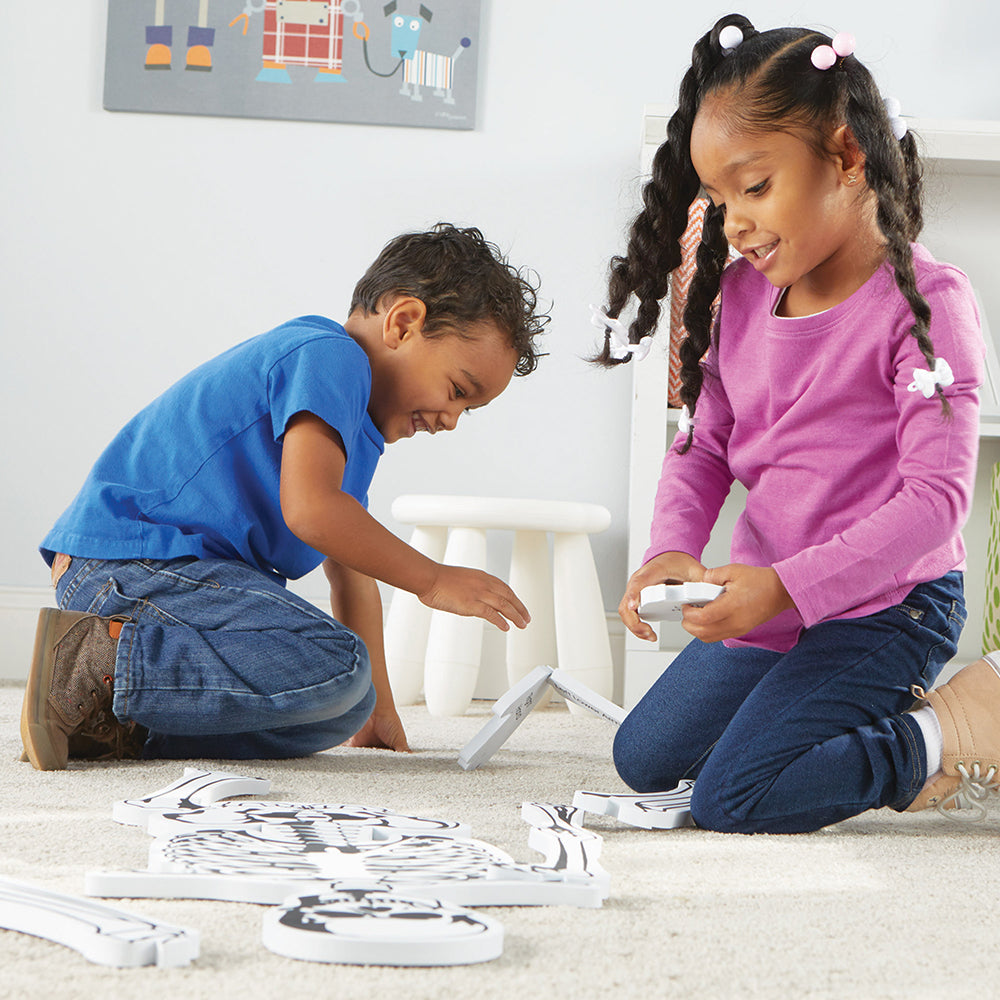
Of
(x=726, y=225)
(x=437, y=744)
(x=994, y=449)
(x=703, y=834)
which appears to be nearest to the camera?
(x=703, y=834)

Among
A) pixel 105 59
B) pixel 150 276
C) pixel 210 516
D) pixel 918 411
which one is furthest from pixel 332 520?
pixel 105 59

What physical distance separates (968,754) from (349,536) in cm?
52

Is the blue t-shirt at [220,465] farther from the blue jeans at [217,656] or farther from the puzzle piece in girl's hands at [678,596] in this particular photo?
the puzzle piece in girl's hands at [678,596]

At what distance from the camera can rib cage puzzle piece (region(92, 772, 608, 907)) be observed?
507 millimetres

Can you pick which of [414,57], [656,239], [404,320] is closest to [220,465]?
[404,320]

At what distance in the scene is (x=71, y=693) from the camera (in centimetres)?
94

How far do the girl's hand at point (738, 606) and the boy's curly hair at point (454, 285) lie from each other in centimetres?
39

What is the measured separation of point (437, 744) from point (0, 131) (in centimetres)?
135

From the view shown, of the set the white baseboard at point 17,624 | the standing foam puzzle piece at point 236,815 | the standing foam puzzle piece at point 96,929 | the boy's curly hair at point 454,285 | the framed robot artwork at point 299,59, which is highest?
the framed robot artwork at point 299,59

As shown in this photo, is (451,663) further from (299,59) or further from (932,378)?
(299,59)

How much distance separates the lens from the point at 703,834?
2.49 ft

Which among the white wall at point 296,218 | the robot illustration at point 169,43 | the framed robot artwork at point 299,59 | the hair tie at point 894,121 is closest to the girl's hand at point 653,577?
the hair tie at point 894,121

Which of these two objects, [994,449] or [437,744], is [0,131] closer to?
[437,744]

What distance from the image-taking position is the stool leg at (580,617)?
5.07 ft
